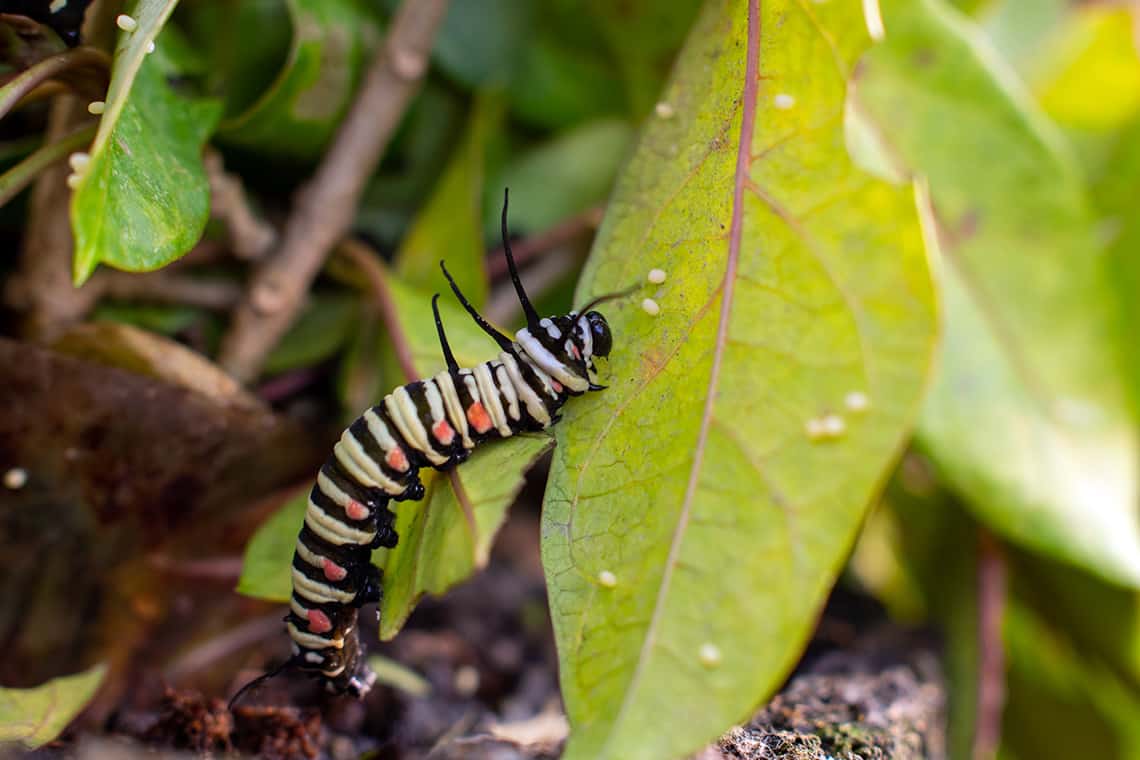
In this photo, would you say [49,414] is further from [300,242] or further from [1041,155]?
[1041,155]

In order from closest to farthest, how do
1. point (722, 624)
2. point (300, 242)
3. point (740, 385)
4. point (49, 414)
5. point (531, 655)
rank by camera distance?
point (722, 624)
point (740, 385)
point (49, 414)
point (300, 242)
point (531, 655)

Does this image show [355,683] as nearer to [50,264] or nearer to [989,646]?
[50,264]

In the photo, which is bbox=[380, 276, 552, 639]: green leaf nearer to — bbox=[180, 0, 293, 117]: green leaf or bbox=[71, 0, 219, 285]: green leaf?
bbox=[71, 0, 219, 285]: green leaf

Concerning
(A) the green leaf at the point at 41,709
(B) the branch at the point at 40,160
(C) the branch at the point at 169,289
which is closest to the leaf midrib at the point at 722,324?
(A) the green leaf at the point at 41,709

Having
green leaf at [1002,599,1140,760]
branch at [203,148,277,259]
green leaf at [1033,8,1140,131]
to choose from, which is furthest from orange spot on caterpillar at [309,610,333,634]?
green leaf at [1033,8,1140,131]

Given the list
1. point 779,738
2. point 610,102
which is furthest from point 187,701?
point 610,102

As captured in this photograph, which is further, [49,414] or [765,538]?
[49,414]
